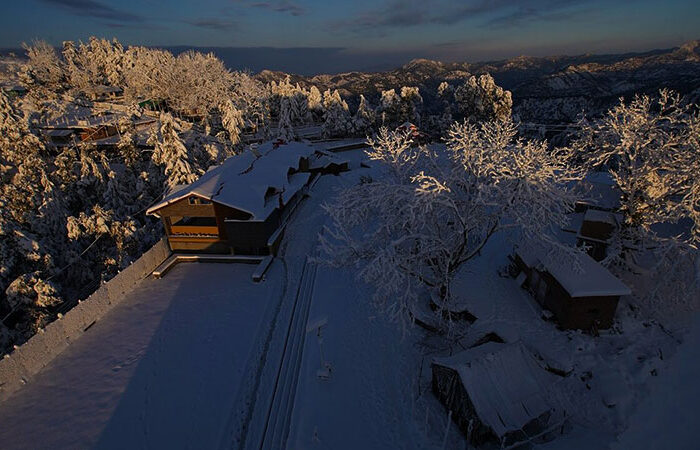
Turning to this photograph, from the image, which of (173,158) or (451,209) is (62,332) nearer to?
(451,209)

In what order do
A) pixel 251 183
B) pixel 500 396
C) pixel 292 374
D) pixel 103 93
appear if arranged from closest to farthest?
pixel 500 396 < pixel 292 374 < pixel 251 183 < pixel 103 93

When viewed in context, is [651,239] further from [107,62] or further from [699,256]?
[107,62]

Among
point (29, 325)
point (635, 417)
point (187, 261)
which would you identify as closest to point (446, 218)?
point (635, 417)

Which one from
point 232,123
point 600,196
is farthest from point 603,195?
point 232,123

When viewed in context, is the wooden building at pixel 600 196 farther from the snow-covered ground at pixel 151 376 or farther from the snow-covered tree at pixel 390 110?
the snow-covered tree at pixel 390 110

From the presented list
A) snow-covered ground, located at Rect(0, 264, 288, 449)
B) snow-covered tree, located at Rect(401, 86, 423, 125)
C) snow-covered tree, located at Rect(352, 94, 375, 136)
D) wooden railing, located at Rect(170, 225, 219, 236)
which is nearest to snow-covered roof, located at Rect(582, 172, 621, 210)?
snow-covered ground, located at Rect(0, 264, 288, 449)

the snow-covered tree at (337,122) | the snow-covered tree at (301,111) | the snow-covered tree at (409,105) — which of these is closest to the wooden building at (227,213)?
the snow-covered tree at (337,122)
